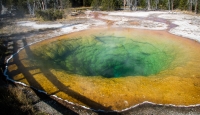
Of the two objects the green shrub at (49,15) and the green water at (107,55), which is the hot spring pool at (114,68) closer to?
the green water at (107,55)

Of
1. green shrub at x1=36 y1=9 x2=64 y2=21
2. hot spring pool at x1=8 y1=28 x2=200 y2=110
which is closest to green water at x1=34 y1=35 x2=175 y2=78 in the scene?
hot spring pool at x1=8 y1=28 x2=200 y2=110

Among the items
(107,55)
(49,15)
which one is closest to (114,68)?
(107,55)

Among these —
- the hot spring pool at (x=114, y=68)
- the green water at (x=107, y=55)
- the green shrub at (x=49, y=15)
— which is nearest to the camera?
the hot spring pool at (x=114, y=68)

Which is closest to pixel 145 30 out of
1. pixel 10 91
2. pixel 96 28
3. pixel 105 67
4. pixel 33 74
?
pixel 96 28

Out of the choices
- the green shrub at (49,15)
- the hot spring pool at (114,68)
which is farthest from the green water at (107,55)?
the green shrub at (49,15)

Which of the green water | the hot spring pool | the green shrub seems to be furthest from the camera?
the green shrub

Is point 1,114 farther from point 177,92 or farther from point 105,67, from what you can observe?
point 105,67

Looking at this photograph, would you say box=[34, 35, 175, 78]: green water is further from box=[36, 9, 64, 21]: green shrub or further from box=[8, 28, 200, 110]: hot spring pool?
box=[36, 9, 64, 21]: green shrub

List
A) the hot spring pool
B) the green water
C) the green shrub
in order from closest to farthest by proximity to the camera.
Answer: the hot spring pool, the green water, the green shrub
